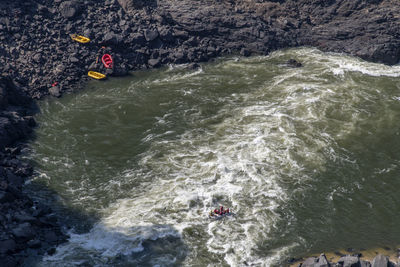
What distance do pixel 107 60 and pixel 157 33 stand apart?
6868 millimetres

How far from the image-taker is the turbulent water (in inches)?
1077

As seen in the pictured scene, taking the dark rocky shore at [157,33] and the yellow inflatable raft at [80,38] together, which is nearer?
the dark rocky shore at [157,33]

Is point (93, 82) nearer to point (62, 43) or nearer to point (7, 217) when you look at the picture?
point (62, 43)

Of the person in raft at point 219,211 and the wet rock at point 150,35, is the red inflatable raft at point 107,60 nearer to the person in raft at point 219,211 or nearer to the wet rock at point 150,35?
the wet rock at point 150,35

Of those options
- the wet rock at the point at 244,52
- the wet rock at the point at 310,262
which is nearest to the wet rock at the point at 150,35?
the wet rock at the point at 244,52

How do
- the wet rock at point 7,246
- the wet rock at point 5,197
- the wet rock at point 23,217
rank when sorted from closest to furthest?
the wet rock at point 7,246 < the wet rock at point 23,217 < the wet rock at point 5,197

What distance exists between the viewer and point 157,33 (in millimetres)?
50875

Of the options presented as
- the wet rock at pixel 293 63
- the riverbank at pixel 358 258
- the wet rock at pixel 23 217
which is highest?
the wet rock at pixel 293 63

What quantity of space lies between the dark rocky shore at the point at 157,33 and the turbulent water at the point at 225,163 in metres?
2.71

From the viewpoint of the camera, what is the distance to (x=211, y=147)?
35.7 m

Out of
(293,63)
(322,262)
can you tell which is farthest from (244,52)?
(322,262)

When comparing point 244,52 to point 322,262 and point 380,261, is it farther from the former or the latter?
point 380,261

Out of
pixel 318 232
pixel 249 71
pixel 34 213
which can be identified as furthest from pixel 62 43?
pixel 318 232

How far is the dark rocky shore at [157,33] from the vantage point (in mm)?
45625
